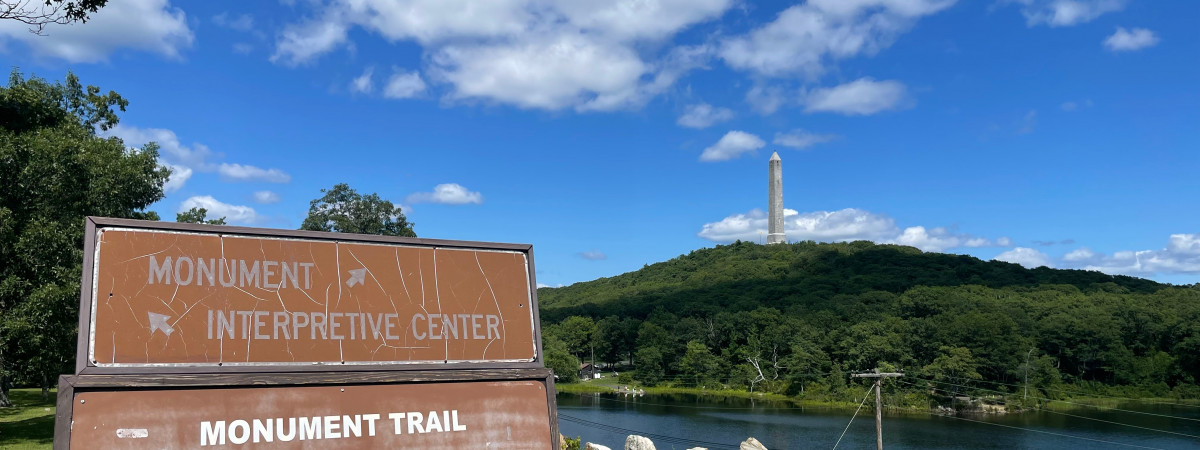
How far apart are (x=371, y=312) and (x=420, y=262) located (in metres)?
0.78

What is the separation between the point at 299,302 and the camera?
26.8ft

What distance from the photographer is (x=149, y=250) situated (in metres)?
7.65

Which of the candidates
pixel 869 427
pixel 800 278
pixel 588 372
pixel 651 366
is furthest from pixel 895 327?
pixel 588 372

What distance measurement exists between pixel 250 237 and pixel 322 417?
199 centimetres

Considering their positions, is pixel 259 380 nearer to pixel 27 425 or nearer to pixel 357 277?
pixel 357 277

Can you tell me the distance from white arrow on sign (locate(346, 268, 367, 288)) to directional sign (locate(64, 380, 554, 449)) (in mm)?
1116

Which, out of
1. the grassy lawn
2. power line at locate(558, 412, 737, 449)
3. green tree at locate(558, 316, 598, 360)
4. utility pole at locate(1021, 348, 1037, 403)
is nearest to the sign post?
the grassy lawn

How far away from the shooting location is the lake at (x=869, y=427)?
47.7 metres

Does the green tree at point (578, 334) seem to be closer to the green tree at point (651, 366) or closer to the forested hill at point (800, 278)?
the forested hill at point (800, 278)

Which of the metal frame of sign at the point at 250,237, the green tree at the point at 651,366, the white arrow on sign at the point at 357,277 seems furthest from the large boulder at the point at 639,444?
the green tree at the point at 651,366

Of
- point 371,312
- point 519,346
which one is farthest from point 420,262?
point 519,346

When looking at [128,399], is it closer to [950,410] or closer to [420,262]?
[420,262]

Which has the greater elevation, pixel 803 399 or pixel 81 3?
pixel 81 3

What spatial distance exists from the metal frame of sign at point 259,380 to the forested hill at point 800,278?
91.3 meters
